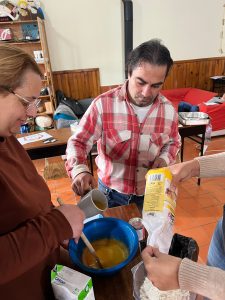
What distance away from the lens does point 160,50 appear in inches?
50.1

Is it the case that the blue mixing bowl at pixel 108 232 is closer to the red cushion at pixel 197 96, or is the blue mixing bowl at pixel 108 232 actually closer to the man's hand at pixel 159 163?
the man's hand at pixel 159 163

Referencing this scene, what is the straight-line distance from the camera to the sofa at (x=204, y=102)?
4117 millimetres

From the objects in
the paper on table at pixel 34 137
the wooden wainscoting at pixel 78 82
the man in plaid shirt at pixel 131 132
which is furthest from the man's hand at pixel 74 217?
the wooden wainscoting at pixel 78 82

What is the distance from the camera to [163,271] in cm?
67

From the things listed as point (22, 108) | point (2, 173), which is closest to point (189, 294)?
point (2, 173)

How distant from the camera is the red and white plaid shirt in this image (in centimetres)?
141

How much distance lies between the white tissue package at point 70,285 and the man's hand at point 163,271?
18 cm

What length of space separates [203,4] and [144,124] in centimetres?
527

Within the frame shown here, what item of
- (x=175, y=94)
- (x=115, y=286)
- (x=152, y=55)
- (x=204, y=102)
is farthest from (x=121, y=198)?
(x=175, y=94)

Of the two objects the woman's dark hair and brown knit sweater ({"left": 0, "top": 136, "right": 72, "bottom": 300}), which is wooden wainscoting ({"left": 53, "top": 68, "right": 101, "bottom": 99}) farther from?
brown knit sweater ({"left": 0, "top": 136, "right": 72, "bottom": 300})

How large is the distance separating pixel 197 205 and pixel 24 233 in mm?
2373

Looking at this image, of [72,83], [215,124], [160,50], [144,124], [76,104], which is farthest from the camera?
[72,83]

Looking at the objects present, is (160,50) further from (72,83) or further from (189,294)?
(72,83)

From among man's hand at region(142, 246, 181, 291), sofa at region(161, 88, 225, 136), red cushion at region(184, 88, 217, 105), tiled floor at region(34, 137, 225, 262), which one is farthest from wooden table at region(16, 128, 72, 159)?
red cushion at region(184, 88, 217, 105)
